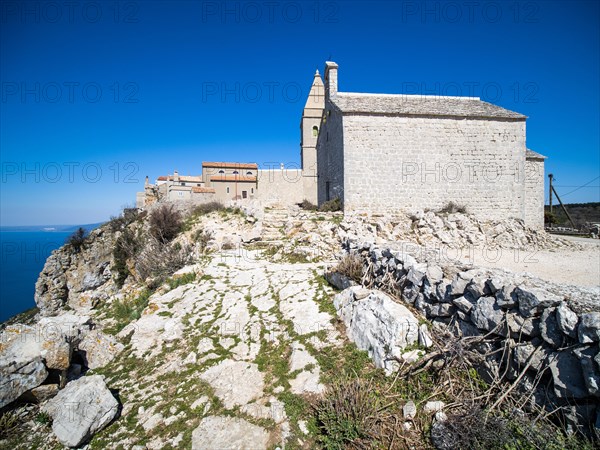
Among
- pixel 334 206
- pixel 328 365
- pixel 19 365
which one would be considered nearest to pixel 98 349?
pixel 19 365

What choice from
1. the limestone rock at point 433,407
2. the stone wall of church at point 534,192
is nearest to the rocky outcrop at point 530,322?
the limestone rock at point 433,407

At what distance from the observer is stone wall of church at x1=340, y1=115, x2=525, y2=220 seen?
47.0 ft

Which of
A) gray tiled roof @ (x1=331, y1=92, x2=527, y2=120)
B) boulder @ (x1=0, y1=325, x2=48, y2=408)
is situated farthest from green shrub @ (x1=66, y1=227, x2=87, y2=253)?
gray tiled roof @ (x1=331, y1=92, x2=527, y2=120)

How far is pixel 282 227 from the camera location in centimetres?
1448

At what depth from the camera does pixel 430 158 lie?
14.6 metres

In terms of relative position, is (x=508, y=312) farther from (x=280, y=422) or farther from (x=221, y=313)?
(x=221, y=313)

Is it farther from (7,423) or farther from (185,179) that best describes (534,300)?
(185,179)

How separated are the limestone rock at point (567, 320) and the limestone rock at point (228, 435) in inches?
139

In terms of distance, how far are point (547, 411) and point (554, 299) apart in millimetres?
1191

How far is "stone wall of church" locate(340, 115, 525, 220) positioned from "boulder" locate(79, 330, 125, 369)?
11.2 metres

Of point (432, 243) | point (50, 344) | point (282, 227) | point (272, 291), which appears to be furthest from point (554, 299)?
point (282, 227)

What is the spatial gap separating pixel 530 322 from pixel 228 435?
395cm

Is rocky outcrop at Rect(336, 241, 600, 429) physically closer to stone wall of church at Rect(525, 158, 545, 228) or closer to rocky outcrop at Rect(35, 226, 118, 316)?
stone wall of church at Rect(525, 158, 545, 228)

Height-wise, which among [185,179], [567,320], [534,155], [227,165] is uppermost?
[227,165]
